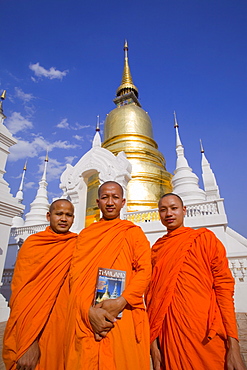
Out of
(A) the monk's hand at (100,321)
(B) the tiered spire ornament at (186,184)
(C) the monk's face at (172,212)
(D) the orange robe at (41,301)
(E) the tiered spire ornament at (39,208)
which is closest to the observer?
(A) the monk's hand at (100,321)

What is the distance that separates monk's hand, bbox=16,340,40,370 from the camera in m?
1.69

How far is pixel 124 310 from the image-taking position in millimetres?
1523

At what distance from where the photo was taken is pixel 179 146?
12.3 metres

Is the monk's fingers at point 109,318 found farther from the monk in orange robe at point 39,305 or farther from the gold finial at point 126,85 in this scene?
the gold finial at point 126,85

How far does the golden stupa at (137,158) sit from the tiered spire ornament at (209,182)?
2525 millimetres

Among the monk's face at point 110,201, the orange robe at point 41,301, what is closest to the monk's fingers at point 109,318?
the orange robe at point 41,301

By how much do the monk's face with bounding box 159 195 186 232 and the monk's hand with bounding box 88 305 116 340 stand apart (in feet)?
3.55

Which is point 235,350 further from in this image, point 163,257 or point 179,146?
point 179,146

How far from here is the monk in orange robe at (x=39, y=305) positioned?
1779 mm

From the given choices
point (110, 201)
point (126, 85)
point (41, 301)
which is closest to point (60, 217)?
point (110, 201)

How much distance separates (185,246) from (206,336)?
662 mm

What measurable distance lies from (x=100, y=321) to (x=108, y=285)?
0.22m

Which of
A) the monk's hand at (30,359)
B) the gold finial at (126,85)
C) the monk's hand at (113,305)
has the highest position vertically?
the gold finial at (126,85)

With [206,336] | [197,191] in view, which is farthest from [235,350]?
[197,191]
